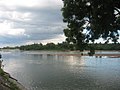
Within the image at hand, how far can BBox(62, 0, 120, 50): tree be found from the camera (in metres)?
20.1

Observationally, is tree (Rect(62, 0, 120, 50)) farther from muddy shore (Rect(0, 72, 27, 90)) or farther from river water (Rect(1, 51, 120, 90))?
river water (Rect(1, 51, 120, 90))

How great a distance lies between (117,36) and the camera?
74.9 ft

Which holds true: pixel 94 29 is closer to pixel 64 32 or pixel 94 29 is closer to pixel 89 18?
pixel 89 18

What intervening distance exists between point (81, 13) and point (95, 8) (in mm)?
1711

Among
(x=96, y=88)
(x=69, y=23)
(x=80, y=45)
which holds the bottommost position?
(x=96, y=88)

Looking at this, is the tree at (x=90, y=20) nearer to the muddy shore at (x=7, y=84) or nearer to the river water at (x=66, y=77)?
the muddy shore at (x=7, y=84)

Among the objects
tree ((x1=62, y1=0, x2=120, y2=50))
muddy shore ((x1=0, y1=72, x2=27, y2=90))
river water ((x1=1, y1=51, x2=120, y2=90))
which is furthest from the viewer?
river water ((x1=1, y1=51, x2=120, y2=90))

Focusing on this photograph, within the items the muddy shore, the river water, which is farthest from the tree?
the river water

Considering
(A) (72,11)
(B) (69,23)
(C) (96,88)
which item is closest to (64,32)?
(B) (69,23)

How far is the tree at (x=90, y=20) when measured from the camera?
20.1m

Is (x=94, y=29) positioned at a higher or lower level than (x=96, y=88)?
higher

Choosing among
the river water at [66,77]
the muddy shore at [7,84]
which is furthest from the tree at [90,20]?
the river water at [66,77]

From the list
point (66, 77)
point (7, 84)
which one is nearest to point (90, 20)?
point (7, 84)

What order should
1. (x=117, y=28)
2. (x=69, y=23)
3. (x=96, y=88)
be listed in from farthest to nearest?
(x=96, y=88) < (x=69, y=23) < (x=117, y=28)
